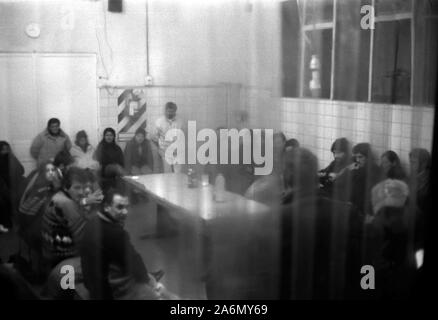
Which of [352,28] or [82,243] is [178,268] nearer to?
[82,243]

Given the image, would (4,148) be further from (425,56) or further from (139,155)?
(425,56)

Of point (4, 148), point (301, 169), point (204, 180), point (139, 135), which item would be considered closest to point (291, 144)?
point (301, 169)

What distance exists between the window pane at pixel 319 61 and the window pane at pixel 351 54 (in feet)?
0.13

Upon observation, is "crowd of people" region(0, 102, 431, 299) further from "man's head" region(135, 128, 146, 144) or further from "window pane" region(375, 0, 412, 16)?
"window pane" region(375, 0, 412, 16)

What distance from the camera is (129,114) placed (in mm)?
1974

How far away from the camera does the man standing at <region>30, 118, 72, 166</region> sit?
1.95 meters

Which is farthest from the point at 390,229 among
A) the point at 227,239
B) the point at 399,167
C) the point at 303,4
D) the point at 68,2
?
the point at 68,2

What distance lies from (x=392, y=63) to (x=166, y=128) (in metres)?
0.96

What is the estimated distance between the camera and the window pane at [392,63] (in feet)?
7.06

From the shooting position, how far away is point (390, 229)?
2188 millimetres

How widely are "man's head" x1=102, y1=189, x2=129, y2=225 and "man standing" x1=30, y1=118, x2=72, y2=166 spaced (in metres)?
0.23

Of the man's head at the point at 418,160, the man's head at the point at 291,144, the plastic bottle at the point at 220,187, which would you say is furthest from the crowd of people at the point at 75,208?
the man's head at the point at 418,160

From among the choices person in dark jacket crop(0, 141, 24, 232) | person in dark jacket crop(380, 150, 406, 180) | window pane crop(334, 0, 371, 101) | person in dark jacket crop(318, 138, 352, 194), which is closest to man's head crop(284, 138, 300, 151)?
person in dark jacket crop(318, 138, 352, 194)
